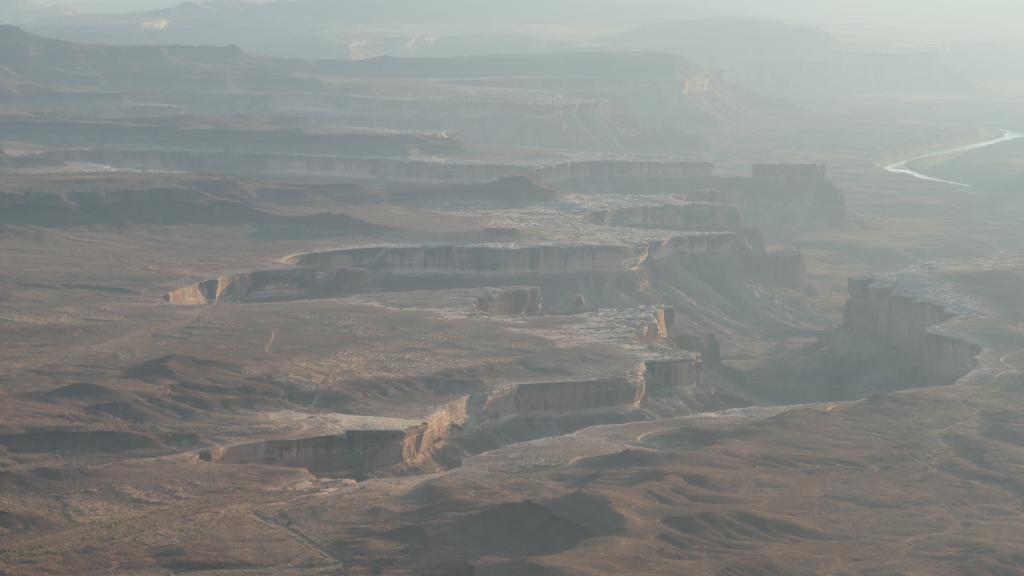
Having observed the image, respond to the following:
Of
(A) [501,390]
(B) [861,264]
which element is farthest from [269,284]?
(B) [861,264]

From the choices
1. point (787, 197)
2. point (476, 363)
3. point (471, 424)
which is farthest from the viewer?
point (787, 197)

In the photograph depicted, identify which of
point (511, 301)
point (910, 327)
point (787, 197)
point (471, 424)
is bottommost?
point (471, 424)

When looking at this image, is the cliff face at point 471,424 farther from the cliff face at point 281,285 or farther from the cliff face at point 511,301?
the cliff face at point 281,285

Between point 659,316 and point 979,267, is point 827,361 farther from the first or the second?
point 979,267

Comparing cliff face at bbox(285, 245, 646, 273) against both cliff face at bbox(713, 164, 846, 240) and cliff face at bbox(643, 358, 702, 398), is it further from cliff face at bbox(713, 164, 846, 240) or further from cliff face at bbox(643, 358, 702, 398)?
cliff face at bbox(713, 164, 846, 240)

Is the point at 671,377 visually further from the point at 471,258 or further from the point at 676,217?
the point at 676,217

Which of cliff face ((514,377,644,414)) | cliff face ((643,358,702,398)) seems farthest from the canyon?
cliff face ((643,358,702,398))

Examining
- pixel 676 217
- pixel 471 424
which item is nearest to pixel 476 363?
pixel 471 424

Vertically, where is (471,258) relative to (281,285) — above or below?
above
